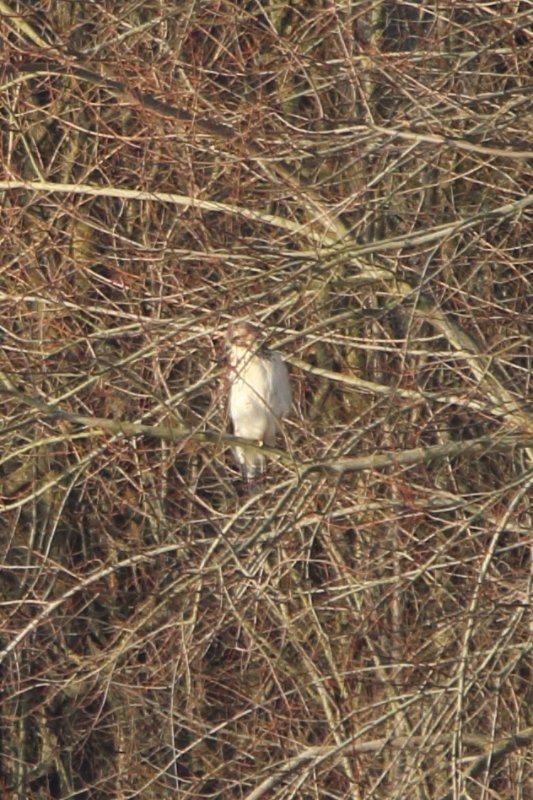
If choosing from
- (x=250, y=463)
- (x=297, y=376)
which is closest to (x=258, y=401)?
(x=250, y=463)

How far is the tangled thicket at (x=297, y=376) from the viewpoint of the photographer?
4.91 meters

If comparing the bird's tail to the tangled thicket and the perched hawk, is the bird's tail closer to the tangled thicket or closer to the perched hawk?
the perched hawk

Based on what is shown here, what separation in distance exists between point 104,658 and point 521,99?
2226 mm

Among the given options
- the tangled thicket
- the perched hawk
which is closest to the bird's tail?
the perched hawk

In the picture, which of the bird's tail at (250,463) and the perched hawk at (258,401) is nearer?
the perched hawk at (258,401)

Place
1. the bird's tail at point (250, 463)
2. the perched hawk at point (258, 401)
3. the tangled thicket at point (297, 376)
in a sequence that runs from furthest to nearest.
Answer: the bird's tail at point (250, 463), the perched hawk at point (258, 401), the tangled thicket at point (297, 376)

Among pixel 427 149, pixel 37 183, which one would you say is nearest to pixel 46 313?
pixel 37 183

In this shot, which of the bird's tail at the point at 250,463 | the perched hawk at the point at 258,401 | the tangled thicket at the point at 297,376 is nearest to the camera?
the tangled thicket at the point at 297,376

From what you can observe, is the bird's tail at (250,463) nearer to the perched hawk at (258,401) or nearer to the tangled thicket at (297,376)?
the perched hawk at (258,401)

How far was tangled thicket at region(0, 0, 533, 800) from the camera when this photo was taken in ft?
16.1

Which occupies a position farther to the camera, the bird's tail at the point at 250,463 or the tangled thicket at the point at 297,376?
the bird's tail at the point at 250,463

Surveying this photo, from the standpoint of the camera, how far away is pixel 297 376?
23.3ft

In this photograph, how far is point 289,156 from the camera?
551 centimetres

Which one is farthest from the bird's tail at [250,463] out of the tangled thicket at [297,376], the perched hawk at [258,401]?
the tangled thicket at [297,376]
